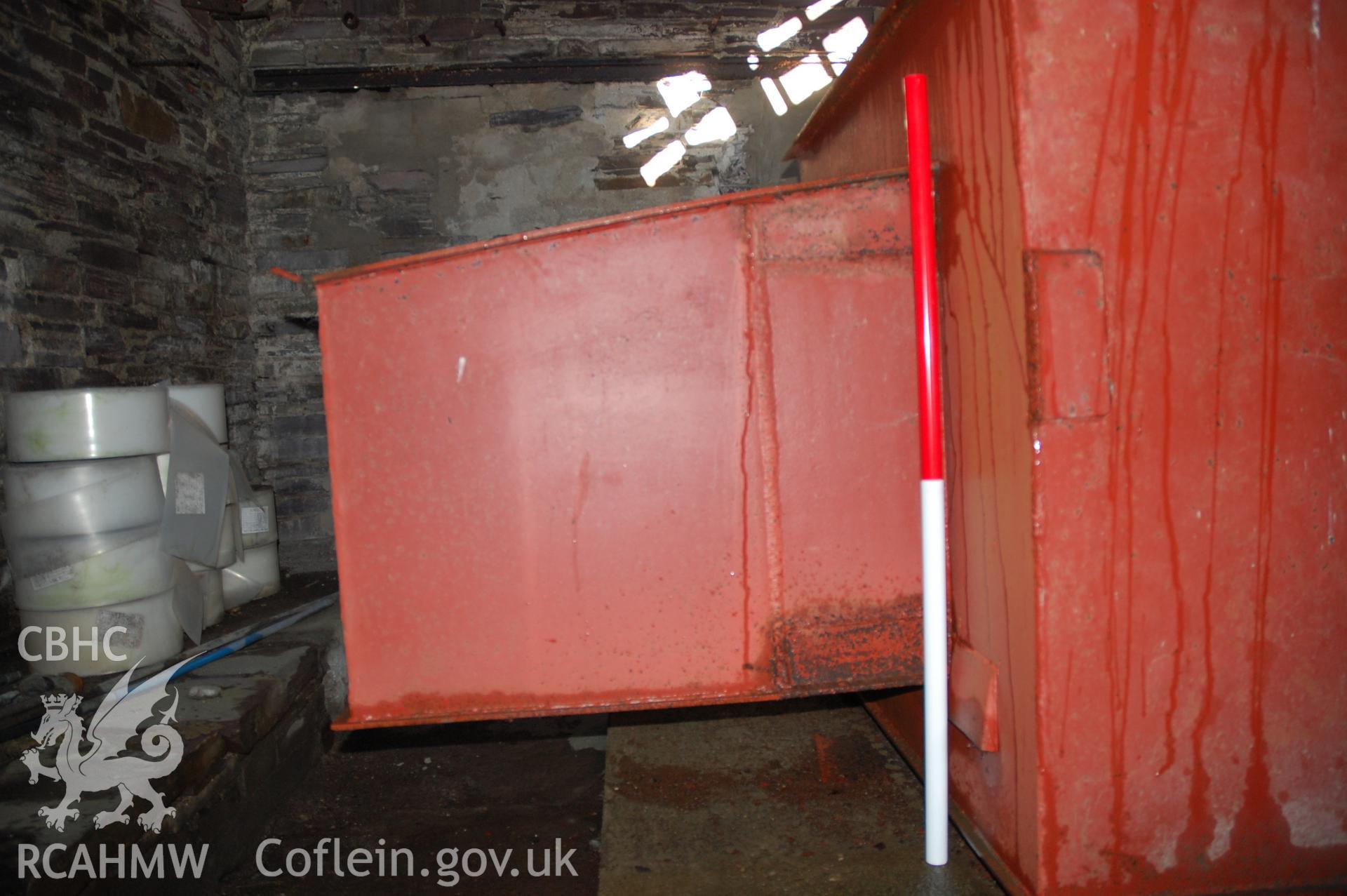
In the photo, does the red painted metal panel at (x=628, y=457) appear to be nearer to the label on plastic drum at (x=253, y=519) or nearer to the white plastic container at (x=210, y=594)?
the white plastic container at (x=210, y=594)

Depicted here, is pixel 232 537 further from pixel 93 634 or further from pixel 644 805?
pixel 644 805

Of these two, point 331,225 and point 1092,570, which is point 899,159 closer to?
point 1092,570

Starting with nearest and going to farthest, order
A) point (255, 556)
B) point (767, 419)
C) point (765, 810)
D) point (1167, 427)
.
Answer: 1. point (1167, 427)
2. point (767, 419)
3. point (765, 810)
4. point (255, 556)

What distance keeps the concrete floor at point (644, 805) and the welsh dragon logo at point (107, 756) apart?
600 millimetres

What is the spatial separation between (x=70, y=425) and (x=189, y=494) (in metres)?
0.58

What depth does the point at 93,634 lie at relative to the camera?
132 inches

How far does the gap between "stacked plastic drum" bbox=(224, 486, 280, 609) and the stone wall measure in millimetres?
876

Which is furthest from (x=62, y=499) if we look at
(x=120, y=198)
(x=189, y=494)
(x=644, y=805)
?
(x=644, y=805)

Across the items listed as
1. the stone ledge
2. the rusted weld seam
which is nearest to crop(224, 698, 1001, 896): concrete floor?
the stone ledge

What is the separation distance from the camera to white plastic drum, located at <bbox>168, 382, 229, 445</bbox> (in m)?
4.02

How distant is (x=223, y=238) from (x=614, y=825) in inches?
182

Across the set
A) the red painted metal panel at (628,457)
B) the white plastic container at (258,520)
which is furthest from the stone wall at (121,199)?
the red painted metal panel at (628,457)

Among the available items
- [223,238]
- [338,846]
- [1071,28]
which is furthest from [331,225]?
[1071,28]

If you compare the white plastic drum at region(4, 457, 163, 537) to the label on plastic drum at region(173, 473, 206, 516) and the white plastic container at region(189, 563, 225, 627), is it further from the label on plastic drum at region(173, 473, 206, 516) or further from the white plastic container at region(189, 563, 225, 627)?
the white plastic container at region(189, 563, 225, 627)
